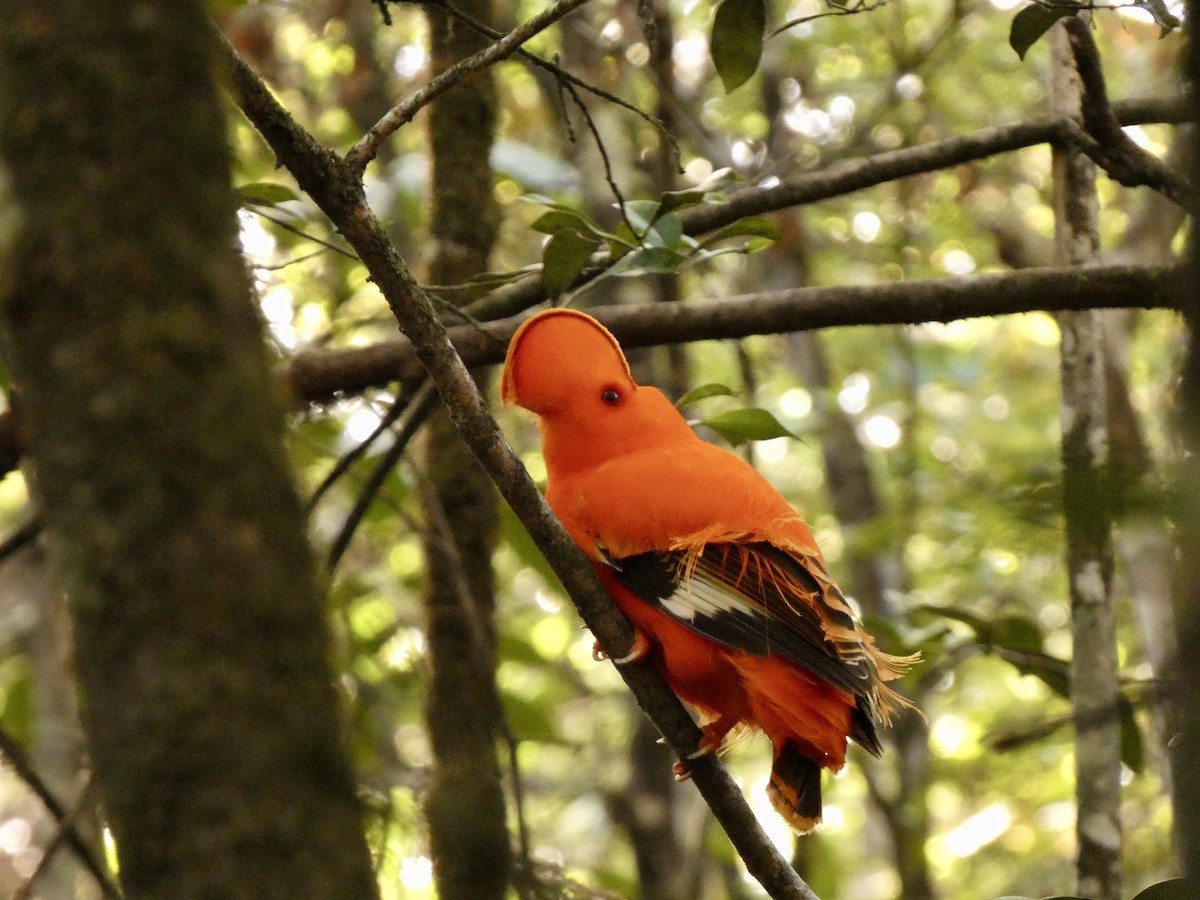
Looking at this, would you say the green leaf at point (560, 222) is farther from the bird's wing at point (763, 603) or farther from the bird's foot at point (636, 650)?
the bird's foot at point (636, 650)

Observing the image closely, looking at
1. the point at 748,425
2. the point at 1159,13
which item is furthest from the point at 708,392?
the point at 1159,13

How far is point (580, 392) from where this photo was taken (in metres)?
2.39

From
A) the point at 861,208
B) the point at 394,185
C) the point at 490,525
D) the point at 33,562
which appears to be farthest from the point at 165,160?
the point at 861,208

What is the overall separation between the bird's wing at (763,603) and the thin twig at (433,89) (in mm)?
879

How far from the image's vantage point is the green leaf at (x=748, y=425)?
2566 mm

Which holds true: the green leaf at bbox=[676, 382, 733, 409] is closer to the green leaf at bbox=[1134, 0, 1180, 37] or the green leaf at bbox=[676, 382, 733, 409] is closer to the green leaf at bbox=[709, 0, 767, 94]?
the green leaf at bbox=[709, 0, 767, 94]

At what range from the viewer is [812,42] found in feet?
22.9

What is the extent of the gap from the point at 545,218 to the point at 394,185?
9.22 feet

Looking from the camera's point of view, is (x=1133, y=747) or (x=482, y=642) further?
(x=1133, y=747)

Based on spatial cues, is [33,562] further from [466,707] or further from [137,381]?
[137,381]

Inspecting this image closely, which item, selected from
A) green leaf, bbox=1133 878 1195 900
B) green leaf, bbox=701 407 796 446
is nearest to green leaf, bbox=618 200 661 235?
green leaf, bbox=701 407 796 446

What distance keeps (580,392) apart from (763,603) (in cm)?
52

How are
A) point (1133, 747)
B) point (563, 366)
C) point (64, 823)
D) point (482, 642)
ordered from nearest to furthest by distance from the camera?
1. point (64, 823)
2. point (563, 366)
3. point (482, 642)
4. point (1133, 747)

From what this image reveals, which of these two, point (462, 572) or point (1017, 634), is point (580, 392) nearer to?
point (462, 572)
